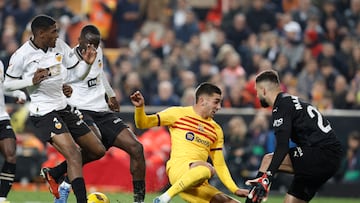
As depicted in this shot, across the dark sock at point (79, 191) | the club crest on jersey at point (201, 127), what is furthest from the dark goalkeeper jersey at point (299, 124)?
the dark sock at point (79, 191)

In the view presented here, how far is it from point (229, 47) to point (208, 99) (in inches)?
409

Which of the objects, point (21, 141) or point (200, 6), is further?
point (200, 6)

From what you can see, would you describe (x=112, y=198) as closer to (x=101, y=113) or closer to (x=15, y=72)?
(x=101, y=113)

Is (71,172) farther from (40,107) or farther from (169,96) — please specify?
(169,96)

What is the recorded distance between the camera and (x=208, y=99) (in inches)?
493

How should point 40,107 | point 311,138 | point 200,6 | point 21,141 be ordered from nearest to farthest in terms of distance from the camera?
point 311,138, point 40,107, point 21,141, point 200,6

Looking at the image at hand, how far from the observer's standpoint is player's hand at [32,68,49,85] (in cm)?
1273

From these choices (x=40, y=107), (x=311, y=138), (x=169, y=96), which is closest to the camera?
(x=311, y=138)

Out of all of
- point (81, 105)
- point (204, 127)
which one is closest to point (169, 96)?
point (81, 105)

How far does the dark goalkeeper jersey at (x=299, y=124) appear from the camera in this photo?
11.7 m

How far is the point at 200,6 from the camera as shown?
25.3 meters

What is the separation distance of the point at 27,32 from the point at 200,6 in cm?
486

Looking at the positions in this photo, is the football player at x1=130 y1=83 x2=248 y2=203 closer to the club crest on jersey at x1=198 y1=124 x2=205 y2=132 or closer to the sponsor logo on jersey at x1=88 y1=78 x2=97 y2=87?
the club crest on jersey at x1=198 y1=124 x2=205 y2=132

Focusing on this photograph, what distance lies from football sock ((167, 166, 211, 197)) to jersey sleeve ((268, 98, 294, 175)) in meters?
0.76
